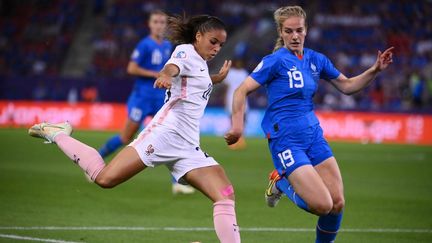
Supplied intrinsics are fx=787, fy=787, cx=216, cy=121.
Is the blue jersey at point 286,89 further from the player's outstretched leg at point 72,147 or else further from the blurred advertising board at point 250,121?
the blurred advertising board at point 250,121

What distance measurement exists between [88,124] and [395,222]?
22549mm

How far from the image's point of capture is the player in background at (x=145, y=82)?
42.8ft

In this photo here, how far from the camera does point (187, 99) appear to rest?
700 cm

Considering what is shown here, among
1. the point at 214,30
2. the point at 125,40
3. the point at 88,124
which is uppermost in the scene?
the point at 214,30

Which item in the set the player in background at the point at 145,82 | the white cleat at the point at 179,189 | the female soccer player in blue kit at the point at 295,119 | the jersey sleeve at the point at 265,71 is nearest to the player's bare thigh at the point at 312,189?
the female soccer player in blue kit at the point at 295,119

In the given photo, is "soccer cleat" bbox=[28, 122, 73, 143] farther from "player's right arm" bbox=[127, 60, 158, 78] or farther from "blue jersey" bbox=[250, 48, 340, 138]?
"player's right arm" bbox=[127, 60, 158, 78]

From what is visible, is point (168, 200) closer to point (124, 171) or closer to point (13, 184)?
point (13, 184)

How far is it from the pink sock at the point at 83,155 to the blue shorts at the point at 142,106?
5.26 meters

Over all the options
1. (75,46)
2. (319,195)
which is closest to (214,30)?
(319,195)

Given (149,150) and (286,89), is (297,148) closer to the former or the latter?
(286,89)

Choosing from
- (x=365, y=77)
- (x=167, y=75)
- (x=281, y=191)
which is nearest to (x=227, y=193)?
(x=167, y=75)

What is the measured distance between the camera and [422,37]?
3388cm

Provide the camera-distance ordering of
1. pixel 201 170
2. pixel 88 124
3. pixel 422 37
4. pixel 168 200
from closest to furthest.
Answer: pixel 201 170
pixel 168 200
pixel 88 124
pixel 422 37

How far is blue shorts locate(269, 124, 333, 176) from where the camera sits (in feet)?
24.2
